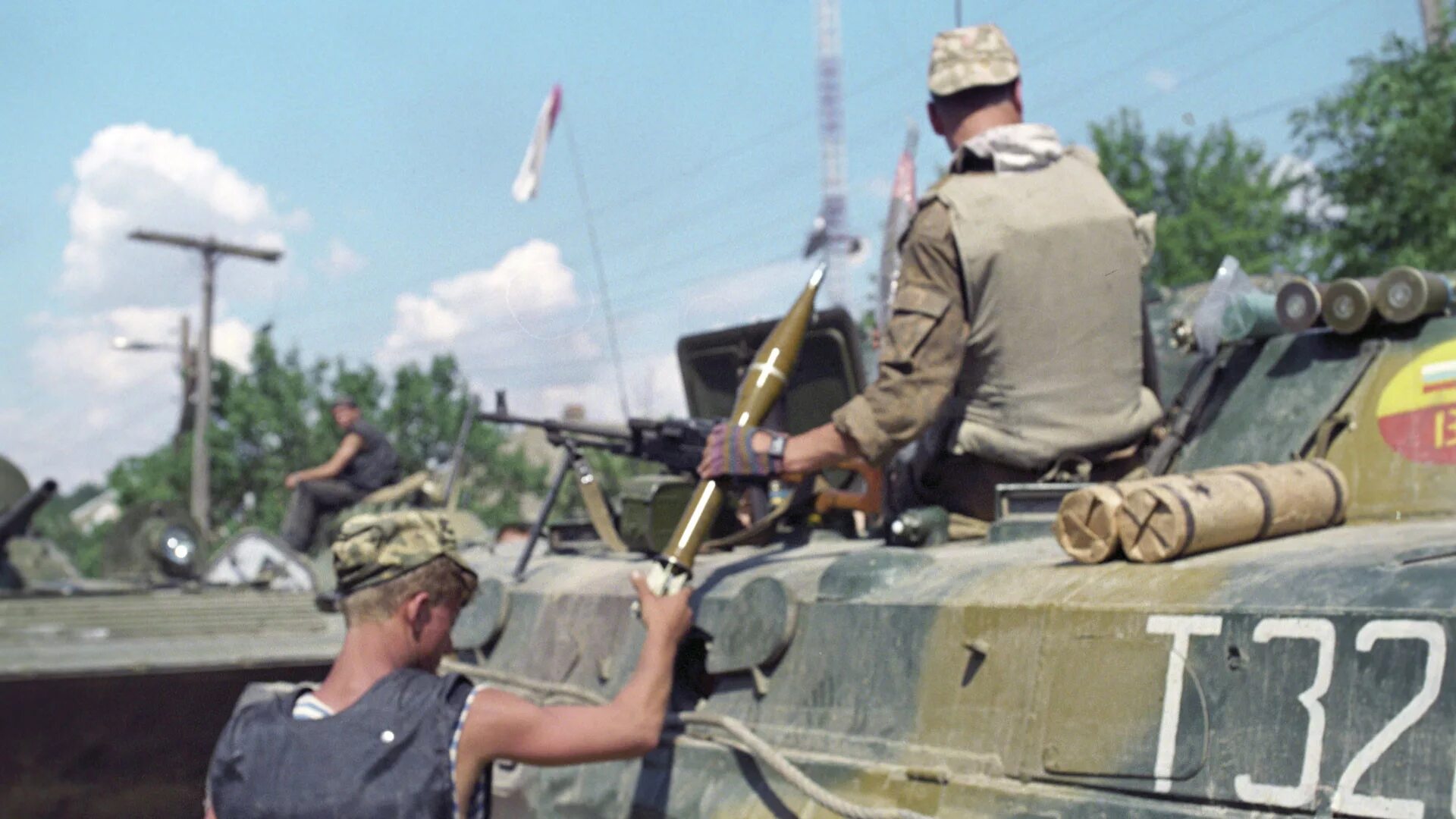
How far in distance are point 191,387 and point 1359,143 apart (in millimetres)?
25987

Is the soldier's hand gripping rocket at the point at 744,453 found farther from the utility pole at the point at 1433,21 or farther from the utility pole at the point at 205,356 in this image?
the utility pole at the point at 205,356

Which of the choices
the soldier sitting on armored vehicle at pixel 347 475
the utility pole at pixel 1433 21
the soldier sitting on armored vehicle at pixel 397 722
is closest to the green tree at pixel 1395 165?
the utility pole at pixel 1433 21

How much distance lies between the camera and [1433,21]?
16125 millimetres

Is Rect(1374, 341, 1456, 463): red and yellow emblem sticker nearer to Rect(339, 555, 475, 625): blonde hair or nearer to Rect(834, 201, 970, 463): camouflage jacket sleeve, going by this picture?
Rect(834, 201, 970, 463): camouflage jacket sleeve

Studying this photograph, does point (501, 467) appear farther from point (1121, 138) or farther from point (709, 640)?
point (709, 640)

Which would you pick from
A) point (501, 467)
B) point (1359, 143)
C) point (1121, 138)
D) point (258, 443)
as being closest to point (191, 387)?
point (258, 443)

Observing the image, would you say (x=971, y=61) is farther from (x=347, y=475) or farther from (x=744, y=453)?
(x=347, y=475)

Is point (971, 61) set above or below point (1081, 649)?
above

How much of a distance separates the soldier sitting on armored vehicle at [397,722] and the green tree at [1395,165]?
12764mm

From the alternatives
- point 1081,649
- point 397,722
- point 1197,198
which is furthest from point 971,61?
point 1197,198

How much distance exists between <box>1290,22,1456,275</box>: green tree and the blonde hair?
1280 centimetres

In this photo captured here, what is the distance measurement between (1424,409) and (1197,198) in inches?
845

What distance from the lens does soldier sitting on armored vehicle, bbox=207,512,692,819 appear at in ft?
9.49

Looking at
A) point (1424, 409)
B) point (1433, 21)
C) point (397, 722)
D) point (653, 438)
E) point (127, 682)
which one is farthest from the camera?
point (1433, 21)
